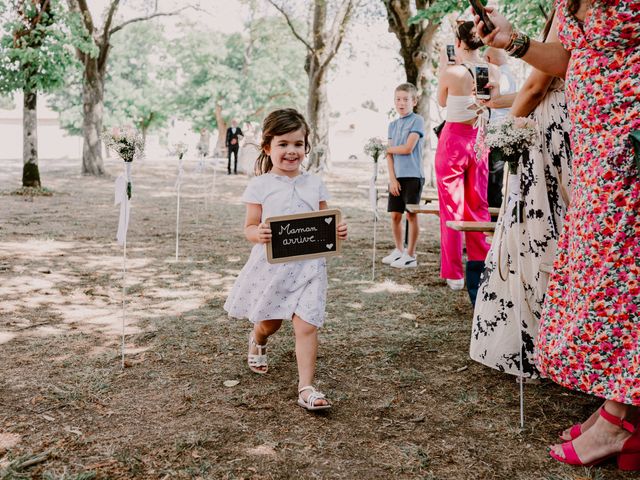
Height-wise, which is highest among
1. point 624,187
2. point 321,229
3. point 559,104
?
point 559,104

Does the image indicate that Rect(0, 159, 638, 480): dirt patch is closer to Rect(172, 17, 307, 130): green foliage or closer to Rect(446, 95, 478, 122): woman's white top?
Rect(446, 95, 478, 122): woman's white top

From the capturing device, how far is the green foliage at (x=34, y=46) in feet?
44.7

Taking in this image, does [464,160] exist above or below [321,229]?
above

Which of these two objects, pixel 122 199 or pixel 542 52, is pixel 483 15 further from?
pixel 122 199

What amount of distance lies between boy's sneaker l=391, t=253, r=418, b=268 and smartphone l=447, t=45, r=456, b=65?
102 inches

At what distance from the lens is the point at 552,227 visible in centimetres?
347

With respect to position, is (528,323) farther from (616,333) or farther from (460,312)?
(460,312)

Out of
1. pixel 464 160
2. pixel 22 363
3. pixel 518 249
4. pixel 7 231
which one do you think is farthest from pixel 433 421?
pixel 7 231

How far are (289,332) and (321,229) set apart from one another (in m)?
1.73

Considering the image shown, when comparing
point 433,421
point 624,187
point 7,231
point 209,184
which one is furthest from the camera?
point 209,184

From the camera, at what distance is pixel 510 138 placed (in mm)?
3121

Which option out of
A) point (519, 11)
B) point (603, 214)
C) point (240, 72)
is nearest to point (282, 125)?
point (603, 214)

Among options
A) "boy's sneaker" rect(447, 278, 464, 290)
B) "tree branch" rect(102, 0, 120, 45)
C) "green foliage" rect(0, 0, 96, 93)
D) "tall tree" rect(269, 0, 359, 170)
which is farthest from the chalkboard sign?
"tree branch" rect(102, 0, 120, 45)

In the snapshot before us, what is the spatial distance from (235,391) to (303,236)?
107cm
